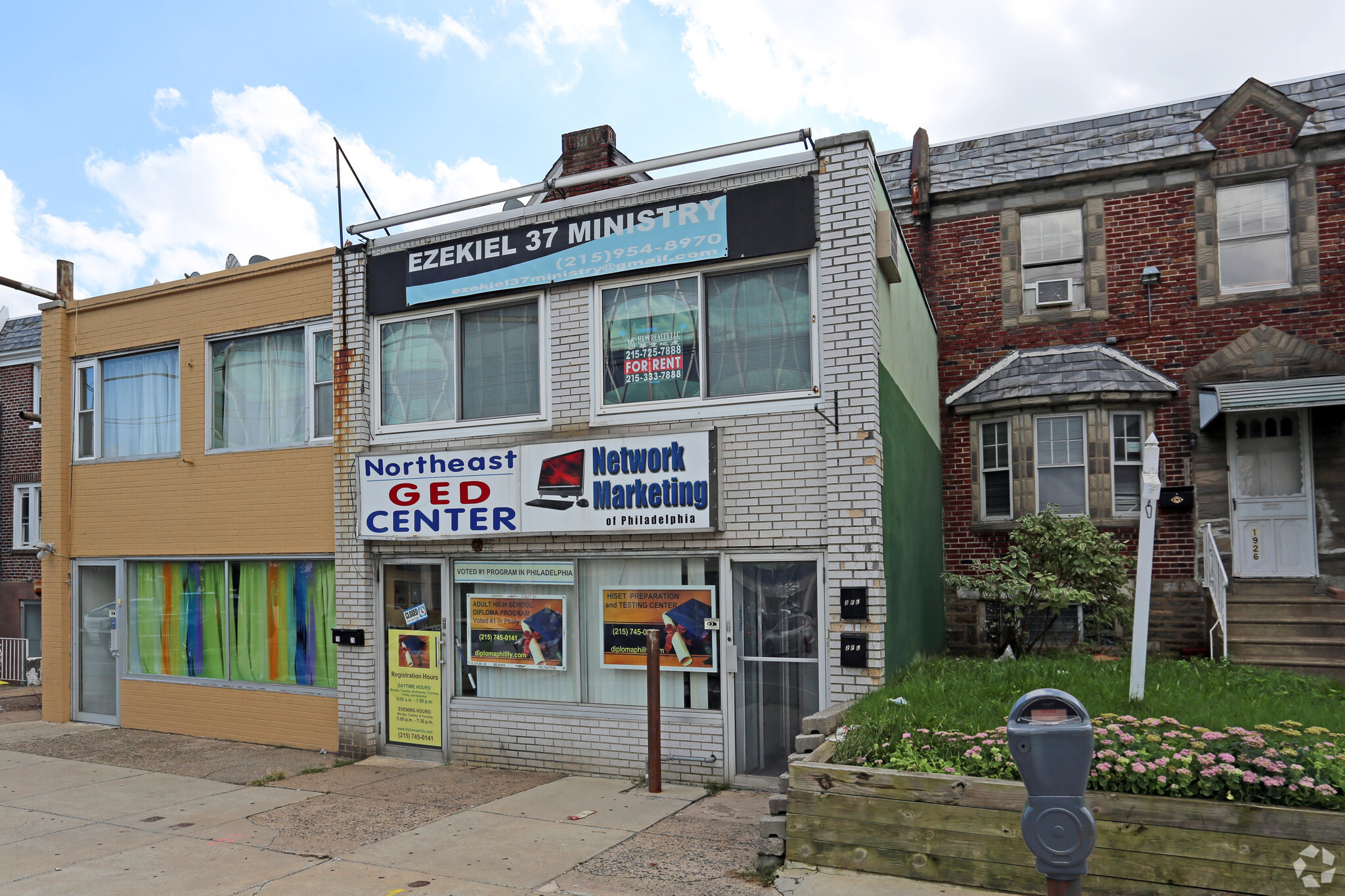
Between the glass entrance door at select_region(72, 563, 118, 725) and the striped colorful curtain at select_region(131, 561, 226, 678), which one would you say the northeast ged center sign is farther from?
the glass entrance door at select_region(72, 563, 118, 725)

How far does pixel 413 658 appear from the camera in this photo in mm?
9898

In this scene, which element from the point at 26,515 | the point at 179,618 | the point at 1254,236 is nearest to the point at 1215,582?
the point at 1254,236

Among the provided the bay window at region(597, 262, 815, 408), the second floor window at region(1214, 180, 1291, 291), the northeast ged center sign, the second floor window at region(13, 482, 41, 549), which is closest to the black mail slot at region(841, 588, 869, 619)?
the bay window at region(597, 262, 815, 408)

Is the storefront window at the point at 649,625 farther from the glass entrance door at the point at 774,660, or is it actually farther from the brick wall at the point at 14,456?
the brick wall at the point at 14,456

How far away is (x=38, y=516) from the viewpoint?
20641mm

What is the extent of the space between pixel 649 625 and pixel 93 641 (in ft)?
27.9

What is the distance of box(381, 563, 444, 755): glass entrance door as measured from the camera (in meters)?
9.73

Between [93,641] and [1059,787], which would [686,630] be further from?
[93,641]

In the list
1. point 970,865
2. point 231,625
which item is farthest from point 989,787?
point 231,625

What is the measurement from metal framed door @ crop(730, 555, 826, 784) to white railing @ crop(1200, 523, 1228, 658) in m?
5.18

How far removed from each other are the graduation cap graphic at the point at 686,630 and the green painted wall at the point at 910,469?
5.37 feet

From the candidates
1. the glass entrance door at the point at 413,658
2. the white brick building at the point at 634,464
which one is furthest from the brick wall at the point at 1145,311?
the glass entrance door at the point at 413,658

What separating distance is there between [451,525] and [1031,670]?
565cm

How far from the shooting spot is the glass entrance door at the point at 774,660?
8.20m
